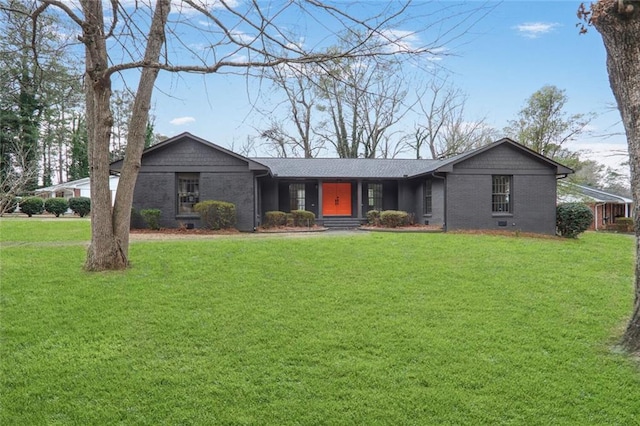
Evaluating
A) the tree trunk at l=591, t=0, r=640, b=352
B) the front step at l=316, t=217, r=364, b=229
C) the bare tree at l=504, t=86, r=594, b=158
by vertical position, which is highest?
the bare tree at l=504, t=86, r=594, b=158

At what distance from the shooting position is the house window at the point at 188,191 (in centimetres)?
1554

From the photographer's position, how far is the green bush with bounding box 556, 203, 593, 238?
14.6 m

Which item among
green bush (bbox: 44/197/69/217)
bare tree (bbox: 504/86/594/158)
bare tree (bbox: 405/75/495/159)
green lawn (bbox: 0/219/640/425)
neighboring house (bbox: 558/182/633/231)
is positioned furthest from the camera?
bare tree (bbox: 405/75/495/159)

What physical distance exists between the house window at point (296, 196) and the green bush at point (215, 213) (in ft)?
16.1

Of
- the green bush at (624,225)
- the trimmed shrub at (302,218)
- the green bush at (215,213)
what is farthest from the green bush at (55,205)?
the green bush at (624,225)

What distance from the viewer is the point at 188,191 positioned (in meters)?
15.6

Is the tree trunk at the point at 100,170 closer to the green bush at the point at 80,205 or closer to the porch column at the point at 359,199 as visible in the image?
the porch column at the point at 359,199

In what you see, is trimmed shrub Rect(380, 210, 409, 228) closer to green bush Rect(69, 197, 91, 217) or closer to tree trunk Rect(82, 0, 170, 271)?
tree trunk Rect(82, 0, 170, 271)

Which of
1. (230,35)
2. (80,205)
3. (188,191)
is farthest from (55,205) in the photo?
(230,35)

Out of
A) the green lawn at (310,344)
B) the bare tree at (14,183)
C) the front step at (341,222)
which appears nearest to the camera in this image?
the green lawn at (310,344)

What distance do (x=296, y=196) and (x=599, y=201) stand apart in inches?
810

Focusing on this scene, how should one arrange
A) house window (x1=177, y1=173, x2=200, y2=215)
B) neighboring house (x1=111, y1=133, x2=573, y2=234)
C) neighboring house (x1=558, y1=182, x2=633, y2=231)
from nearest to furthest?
neighboring house (x1=111, y1=133, x2=573, y2=234) → house window (x1=177, y1=173, x2=200, y2=215) → neighboring house (x1=558, y1=182, x2=633, y2=231)

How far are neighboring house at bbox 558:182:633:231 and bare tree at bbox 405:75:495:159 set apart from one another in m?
10.4

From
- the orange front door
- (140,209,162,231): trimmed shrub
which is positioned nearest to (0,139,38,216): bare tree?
(140,209,162,231): trimmed shrub
